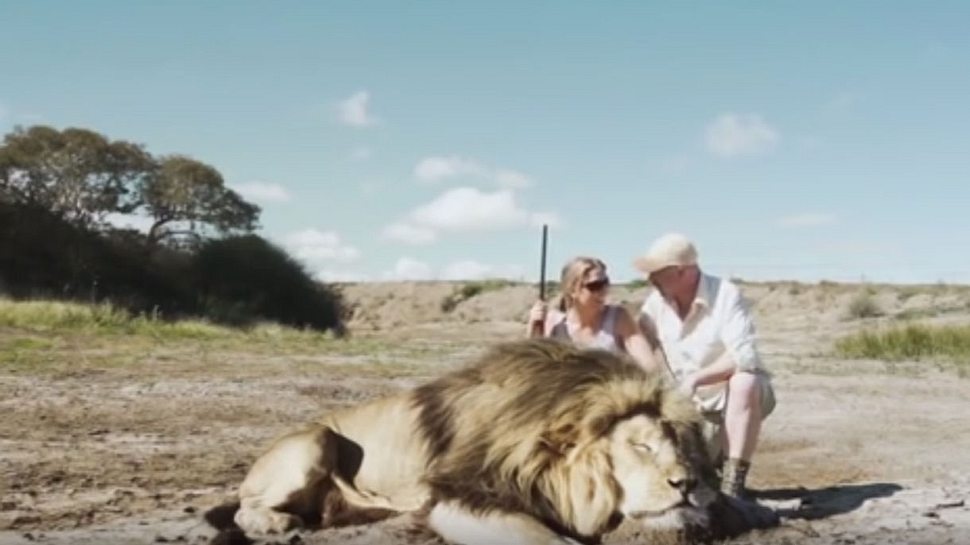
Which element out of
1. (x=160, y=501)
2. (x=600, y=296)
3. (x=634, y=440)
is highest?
(x=600, y=296)

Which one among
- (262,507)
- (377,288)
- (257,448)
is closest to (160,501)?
(262,507)

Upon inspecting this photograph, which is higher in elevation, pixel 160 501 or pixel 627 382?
pixel 627 382

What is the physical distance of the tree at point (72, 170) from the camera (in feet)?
110

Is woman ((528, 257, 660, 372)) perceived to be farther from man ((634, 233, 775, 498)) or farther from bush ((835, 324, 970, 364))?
bush ((835, 324, 970, 364))

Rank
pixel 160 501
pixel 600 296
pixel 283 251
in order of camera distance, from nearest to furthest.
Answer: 1. pixel 600 296
2. pixel 160 501
3. pixel 283 251

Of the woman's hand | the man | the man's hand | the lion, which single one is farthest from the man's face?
the lion

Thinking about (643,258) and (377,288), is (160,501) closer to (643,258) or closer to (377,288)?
(643,258)

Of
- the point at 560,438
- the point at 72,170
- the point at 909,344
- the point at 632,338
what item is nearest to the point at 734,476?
the point at 632,338

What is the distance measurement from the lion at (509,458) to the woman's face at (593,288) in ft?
2.35

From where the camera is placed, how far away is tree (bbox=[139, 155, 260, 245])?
35.6 meters

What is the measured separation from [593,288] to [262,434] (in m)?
4.15

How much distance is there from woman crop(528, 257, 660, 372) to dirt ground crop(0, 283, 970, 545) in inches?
40.8

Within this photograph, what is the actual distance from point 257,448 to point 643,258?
3652 millimetres

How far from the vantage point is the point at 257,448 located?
30.9ft
